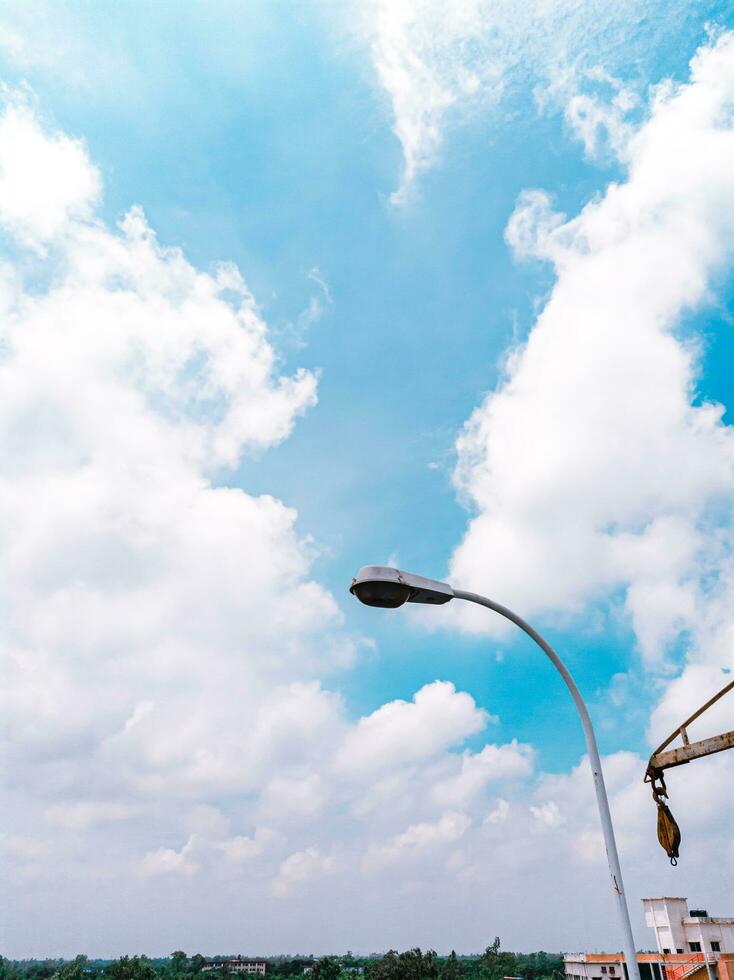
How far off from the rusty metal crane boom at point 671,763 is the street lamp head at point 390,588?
10.1 ft

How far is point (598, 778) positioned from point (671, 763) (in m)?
1.16

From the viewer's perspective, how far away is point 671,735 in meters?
7.79

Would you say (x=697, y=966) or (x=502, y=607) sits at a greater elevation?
(x=502, y=607)

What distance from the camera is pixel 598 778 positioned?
23.4 ft

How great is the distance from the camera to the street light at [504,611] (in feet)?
22.1

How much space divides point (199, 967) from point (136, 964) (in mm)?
41512

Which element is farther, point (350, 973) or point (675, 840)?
point (350, 973)

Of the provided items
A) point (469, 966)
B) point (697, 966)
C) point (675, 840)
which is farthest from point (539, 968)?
point (675, 840)

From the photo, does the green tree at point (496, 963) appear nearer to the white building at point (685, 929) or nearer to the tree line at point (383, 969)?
the tree line at point (383, 969)

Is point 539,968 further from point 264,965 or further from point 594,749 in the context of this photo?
point 594,749

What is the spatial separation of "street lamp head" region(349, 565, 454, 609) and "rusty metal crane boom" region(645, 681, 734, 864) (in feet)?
10.1

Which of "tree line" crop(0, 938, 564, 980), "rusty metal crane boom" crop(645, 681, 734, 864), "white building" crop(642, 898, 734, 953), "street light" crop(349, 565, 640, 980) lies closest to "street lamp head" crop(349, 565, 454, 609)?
"street light" crop(349, 565, 640, 980)

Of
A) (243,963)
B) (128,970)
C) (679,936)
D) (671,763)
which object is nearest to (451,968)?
(128,970)

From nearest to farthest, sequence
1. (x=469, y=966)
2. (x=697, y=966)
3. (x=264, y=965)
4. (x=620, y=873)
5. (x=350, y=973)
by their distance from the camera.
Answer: (x=620, y=873) → (x=697, y=966) → (x=350, y=973) → (x=469, y=966) → (x=264, y=965)
